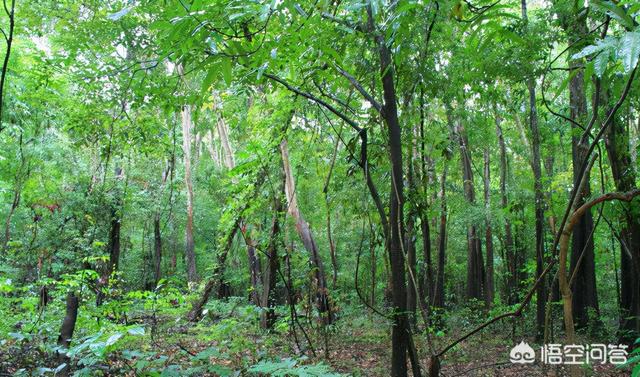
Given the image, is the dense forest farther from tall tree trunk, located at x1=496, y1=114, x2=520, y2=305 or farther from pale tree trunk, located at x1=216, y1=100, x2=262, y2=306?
tall tree trunk, located at x1=496, y1=114, x2=520, y2=305

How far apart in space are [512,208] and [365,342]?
5.07m

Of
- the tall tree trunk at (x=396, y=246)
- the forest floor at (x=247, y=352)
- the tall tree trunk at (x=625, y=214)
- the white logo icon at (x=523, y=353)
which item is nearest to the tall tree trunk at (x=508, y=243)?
the forest floor at (x=247, y=352)

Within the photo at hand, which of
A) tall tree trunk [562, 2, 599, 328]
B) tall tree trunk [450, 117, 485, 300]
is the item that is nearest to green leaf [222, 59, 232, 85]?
tall tree trunk [562, 2, 599, 328]

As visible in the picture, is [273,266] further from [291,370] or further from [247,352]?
[291,370]

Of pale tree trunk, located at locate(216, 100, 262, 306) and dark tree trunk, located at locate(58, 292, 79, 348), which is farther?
pale tree trunk, located at locate(216, 100, 262, 306)

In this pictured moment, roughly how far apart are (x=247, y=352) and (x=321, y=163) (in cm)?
314

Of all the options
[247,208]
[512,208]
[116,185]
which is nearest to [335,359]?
[247,208]

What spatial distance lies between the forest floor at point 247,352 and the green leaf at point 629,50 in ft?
7.80

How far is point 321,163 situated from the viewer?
7379 mm

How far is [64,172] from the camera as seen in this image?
13.6 m

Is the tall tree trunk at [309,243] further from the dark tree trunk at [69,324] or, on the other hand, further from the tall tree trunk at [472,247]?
the tall tree trunk at [472,247]

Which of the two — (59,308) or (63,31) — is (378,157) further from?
(59,308)

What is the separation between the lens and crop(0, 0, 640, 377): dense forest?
7.72 ft

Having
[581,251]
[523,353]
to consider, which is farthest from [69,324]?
[581,251]
